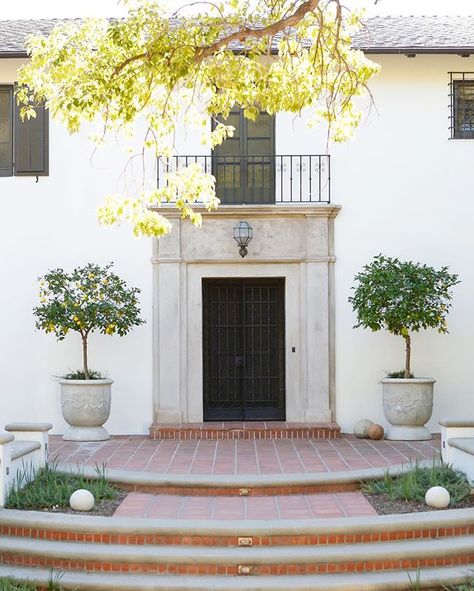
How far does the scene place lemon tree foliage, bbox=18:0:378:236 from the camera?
8227mm

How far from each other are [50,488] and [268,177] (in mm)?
6333

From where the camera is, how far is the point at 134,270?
42.6ft

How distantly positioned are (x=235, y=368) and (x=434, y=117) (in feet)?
15.7

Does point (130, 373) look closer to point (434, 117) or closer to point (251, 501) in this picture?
point (251, 501)

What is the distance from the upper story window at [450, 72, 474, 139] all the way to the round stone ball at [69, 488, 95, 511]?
7.95 meters

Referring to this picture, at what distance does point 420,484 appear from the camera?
858 cm

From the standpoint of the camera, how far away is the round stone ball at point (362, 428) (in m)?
12.3

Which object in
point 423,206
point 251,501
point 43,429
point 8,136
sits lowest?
point 251,501

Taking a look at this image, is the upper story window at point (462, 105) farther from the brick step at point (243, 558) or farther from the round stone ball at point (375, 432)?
the brick step at point (243, 558)

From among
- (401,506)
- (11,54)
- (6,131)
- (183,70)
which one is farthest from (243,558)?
(11,54)

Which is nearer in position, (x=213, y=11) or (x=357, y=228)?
(x=213, y=11)

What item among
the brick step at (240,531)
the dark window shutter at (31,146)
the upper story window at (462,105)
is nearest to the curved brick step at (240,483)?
the brick step at (240,531)

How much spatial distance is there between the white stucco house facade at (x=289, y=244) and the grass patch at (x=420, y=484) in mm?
3894

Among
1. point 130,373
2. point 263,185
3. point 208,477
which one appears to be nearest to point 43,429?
point 208,477
